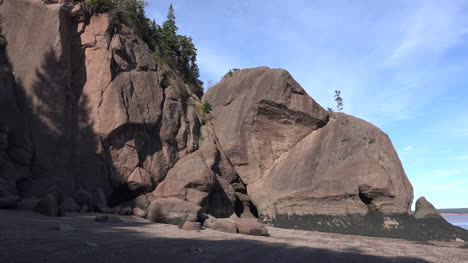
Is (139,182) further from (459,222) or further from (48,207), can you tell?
(459,222)

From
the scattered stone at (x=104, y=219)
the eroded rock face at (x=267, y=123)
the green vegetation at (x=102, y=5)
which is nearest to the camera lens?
the scattered stone at (x=104, y=219)

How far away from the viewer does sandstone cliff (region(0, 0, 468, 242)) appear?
12484 mm

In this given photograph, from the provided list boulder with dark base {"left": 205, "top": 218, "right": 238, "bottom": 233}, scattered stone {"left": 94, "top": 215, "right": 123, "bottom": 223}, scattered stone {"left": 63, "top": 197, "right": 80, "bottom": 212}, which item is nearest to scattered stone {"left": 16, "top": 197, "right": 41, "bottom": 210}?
scattered stone {"left": 63, "top": 197, "right": 80, "bottom": 212}

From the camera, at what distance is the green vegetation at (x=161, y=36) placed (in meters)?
17.3

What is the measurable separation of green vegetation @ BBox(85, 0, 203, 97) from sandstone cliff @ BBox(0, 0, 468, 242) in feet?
3.94

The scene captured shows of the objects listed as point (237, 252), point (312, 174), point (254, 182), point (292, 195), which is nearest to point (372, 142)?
point (312, 174)

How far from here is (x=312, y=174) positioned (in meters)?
16.3

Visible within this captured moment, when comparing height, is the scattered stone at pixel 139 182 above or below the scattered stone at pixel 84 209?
above

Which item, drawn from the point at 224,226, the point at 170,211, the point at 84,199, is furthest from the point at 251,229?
the point at 84,199

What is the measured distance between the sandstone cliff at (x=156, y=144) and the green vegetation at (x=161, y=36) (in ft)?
3.94

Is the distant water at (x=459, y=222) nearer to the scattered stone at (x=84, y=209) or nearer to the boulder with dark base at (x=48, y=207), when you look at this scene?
the scattered stone at (x=84, y=209)

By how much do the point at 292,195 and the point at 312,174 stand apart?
4.42 ft

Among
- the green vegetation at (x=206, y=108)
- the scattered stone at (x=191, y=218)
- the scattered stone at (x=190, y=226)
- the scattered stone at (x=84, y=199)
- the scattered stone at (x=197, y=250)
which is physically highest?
the green vegetation at (x=206, y=108)

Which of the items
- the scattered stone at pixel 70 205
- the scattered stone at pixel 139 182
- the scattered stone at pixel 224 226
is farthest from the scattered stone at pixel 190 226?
the scattered stone at pixel 139 182
